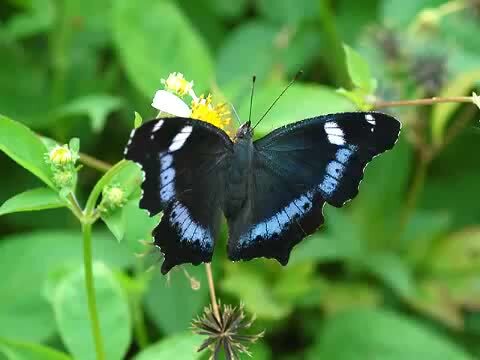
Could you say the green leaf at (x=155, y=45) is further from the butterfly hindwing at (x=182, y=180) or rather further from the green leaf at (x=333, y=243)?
the butterfly hindwing at (x=182, y=180)

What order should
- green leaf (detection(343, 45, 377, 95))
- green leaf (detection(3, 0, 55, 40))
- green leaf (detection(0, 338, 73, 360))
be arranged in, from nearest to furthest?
1. green leaf (detection(0, 338, 73, 360))
2. green leaf (detection(343, 45, 377, 95))
3. green leaf (detection(3, 0, 55, 40))

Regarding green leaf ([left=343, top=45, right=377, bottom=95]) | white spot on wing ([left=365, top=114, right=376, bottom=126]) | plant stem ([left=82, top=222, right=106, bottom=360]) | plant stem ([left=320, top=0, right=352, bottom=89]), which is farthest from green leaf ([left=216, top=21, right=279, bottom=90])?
plant stem ([left=82, top=222, right=106, bottom=360])

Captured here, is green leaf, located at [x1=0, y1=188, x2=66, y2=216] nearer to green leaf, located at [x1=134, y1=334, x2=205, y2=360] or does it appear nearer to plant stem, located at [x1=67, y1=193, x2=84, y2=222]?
plant stem, located at [x1=67, y1=193, x2=84, y2=222]

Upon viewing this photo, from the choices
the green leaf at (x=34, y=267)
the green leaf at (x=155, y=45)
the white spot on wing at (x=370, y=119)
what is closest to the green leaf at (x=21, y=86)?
the green leaf at (x=155, y=45)

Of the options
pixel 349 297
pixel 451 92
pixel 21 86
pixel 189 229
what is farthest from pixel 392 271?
pixel 21 86

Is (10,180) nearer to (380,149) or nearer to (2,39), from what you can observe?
(2,39)
